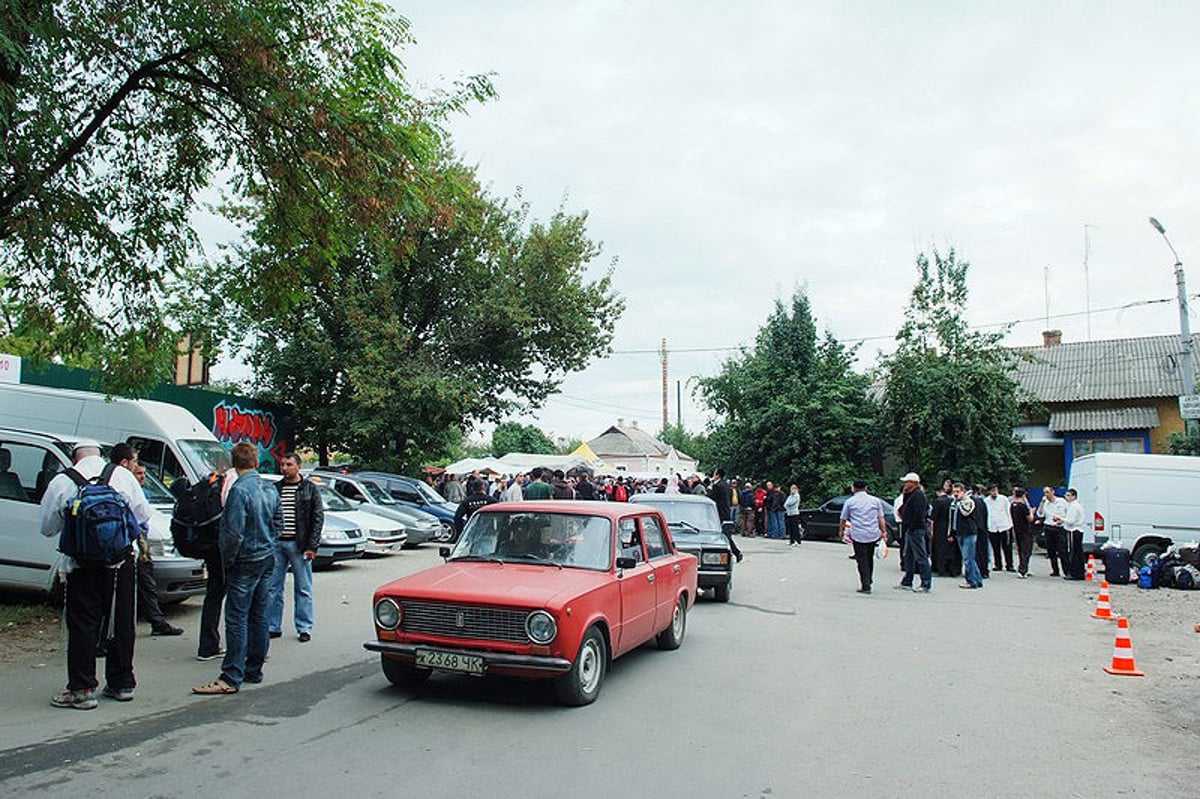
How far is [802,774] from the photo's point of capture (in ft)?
17.5

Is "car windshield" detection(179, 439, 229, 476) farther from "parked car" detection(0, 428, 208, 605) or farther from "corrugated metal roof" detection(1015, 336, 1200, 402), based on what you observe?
"corrugated metal roof" detection(1015, 336, 1200, 402)

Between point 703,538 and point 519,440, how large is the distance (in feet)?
288

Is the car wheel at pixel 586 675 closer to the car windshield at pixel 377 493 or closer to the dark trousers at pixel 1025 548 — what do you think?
the dark trousers at pixel 1025 548

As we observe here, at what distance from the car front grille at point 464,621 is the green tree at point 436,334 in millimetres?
21049

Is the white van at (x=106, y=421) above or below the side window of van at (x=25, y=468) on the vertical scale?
above

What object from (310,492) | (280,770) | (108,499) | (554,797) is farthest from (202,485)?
(554,797)

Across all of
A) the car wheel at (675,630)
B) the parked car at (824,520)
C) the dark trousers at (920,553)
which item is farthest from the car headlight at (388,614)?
the parked car at (824,520)

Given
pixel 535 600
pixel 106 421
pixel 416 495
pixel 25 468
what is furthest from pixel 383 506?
pixel 535 600

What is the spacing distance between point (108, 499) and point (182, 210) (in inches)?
225

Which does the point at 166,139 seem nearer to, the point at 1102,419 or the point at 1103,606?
the point at 1103,606

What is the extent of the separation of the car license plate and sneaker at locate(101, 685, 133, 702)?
2.18 m

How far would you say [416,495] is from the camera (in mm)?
23531

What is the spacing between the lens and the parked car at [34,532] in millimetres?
9844

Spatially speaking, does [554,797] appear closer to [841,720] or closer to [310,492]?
[841,720]
